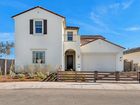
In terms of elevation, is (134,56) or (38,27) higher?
(38,27)

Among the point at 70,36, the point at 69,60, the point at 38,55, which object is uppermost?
the point at 70,36

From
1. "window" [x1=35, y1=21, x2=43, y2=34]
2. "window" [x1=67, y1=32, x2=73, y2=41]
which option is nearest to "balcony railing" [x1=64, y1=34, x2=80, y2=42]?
"window" [x1=67, y1=32, x2=73, y2=41]

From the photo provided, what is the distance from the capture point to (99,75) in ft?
78.3

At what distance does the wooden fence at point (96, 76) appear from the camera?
2378 centimetres

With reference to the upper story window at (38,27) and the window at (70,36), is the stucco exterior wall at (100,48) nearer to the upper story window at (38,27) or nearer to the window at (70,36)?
the window at (70,36)

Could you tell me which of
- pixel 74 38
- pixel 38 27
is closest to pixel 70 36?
pixel 74 38

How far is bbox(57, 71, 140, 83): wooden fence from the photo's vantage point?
78.0 feet

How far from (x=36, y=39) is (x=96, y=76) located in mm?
9445

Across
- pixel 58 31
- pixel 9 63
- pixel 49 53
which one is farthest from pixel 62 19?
pixel 9 63

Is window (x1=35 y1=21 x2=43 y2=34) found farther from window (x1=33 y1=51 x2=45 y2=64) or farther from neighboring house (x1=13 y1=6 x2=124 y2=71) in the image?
window (x1=33 y1=51 x2=45 y2=64)

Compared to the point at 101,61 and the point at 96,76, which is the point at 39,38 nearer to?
the point at 96,76

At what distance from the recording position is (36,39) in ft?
98.6

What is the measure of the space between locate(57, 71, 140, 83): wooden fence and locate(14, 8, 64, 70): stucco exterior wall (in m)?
Result: 6.44

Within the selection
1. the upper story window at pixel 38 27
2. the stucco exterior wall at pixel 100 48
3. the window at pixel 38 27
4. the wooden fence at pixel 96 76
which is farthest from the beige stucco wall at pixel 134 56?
the wooden fence at pixel 96 76
